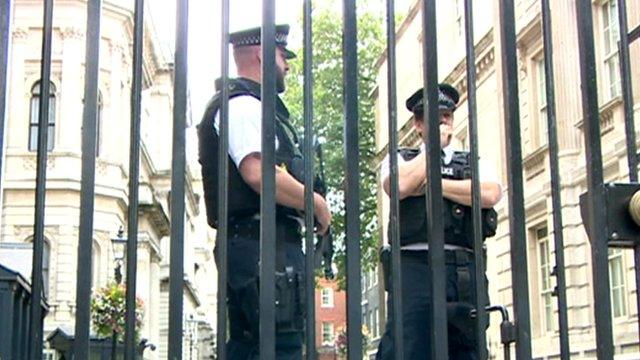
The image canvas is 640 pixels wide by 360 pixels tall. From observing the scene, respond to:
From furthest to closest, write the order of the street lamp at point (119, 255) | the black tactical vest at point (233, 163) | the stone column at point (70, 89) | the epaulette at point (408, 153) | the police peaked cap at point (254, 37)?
the stone column at point (70, 89), the street lamp at point (119, 255), the epaulette at point (408, 153), the police peaked cap at point (254, 37), the black tactical vest at point (233, 163)

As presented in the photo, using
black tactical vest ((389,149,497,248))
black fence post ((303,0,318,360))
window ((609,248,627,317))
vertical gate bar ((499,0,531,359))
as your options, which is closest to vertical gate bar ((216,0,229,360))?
black fence post ((303,0,318,360))

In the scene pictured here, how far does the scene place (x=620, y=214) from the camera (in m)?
2.62

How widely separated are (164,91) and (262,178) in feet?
130

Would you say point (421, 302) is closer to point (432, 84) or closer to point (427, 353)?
point (427, 353)

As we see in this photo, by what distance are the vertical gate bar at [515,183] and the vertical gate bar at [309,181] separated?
0.56 meters

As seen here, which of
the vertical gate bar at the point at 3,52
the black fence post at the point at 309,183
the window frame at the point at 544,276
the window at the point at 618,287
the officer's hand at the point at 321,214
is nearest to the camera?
the vertical gate bar at the point at 3,52

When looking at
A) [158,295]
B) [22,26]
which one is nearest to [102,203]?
[22,26]

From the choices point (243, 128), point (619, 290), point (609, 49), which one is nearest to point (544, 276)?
point (619, 290)

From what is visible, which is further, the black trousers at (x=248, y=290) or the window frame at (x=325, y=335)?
the window frame at (x=325, y=335)

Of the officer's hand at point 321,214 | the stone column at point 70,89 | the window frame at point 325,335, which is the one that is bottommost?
the window frame at point 325,335

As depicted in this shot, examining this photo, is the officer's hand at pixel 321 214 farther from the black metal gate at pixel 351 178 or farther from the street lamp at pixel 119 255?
the street lamp at pixel 119 255

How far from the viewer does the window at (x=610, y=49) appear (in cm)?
1533

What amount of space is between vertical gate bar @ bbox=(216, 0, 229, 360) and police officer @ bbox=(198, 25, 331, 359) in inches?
23.3

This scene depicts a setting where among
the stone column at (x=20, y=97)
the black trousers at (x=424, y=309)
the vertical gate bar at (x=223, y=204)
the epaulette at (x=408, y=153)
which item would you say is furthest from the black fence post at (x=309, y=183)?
the stone column at (x=20, y=97)
